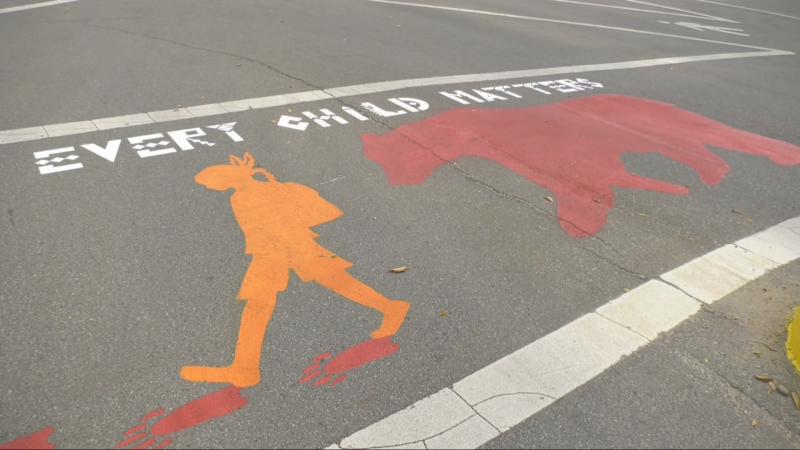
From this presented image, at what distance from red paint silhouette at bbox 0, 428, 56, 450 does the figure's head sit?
115 inches

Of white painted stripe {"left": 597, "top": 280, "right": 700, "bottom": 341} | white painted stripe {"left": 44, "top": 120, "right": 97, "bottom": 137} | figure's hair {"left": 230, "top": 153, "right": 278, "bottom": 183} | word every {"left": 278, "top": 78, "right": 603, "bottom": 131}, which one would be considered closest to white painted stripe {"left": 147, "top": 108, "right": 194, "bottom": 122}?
white painted stripe {"left": 44, "top": 120, "right": 97, "bottom": 137}

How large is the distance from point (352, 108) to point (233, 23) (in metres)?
5.56

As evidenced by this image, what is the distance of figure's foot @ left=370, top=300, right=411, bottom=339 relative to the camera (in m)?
4.03

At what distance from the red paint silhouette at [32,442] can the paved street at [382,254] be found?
19mm

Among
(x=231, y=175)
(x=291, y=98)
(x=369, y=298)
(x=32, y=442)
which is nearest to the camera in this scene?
(x=32, y=442)

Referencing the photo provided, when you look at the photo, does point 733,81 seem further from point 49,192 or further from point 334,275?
point 49,192

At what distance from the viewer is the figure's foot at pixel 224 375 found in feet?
11.6

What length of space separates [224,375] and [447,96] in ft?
19.2

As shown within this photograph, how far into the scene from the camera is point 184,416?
3.29m

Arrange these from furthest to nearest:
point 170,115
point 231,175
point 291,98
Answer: point 291,98
point 170,115
point 231,175

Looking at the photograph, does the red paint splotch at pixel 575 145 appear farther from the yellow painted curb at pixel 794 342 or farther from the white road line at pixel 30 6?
the white road line at pixel 30 6

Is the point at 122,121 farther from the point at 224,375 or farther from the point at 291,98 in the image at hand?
the point at 224,375

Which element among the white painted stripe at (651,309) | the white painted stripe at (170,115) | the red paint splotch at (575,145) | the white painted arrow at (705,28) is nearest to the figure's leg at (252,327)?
the red paint splotch at (575,145)

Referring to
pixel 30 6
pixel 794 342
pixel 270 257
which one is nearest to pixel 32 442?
pixel 270 257
